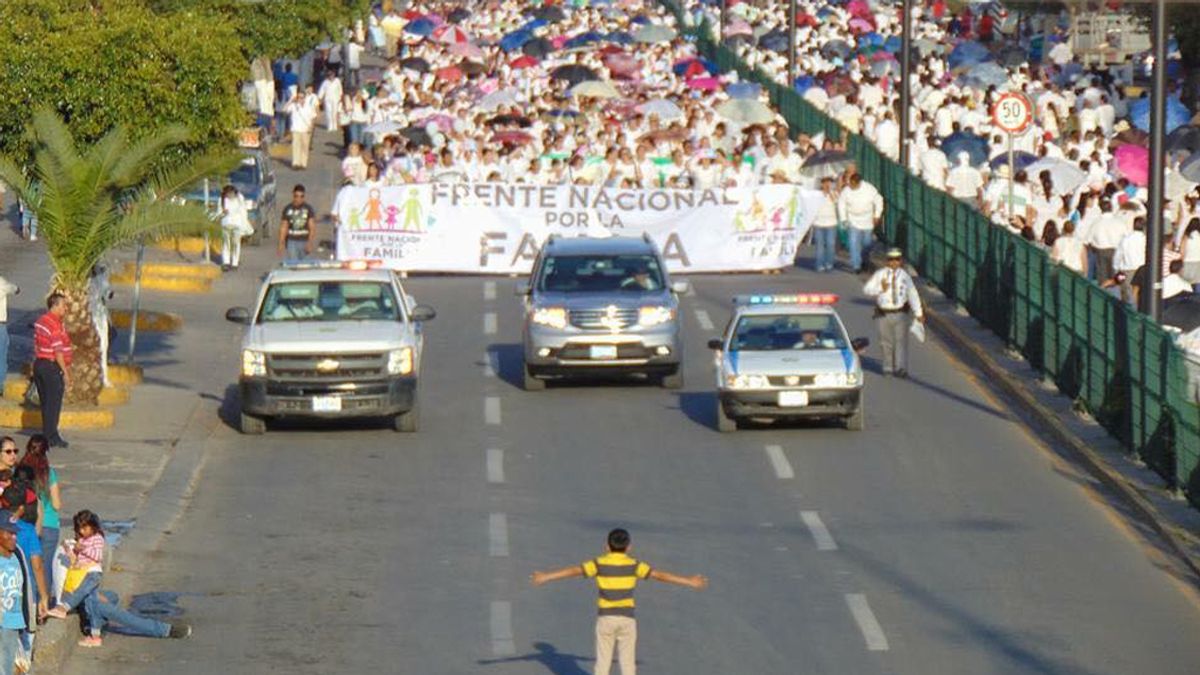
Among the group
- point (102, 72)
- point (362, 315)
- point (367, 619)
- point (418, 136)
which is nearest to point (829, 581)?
point (367, 619)

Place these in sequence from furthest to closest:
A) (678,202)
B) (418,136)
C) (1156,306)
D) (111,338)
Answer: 1. (418,136)
2. (678,202)
3. (111,338)
4. (1156,306)

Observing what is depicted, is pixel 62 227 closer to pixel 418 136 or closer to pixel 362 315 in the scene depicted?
pixel 362 315

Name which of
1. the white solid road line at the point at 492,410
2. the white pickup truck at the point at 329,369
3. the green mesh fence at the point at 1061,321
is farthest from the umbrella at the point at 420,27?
the white pickup truck at the point at 329,369

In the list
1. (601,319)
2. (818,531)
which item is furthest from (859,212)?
(818,531)

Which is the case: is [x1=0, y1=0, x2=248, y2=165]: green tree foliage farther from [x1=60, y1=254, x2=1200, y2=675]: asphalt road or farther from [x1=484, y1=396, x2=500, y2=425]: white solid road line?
[x1=484, y1=396, x2=500, y2=425]: white solid road line

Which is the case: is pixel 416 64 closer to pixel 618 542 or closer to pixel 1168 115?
pixel 1168 115

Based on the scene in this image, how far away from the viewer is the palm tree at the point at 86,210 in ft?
100

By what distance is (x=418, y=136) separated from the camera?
52625mm

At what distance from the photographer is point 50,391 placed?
28750 mm

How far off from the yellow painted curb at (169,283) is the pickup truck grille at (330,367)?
1172 centimetres

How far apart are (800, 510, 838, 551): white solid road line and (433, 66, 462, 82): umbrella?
41485mm

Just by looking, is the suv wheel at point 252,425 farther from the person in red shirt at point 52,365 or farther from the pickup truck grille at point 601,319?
the pickup truck grille at point 601,319

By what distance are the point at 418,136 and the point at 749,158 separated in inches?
347

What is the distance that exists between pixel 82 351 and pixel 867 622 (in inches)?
460
